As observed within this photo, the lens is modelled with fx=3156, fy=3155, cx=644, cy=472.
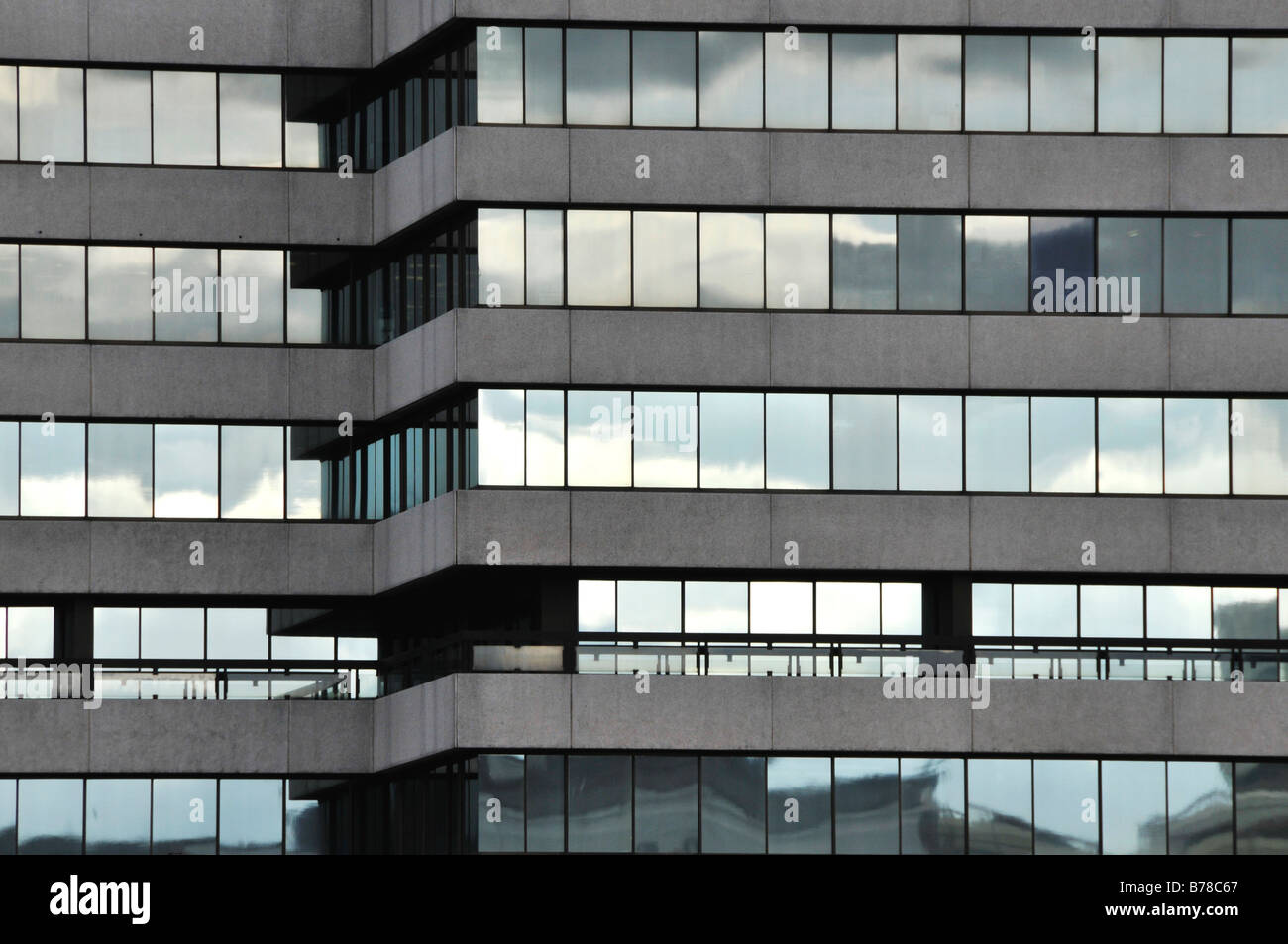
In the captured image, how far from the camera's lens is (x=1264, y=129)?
6719 cm

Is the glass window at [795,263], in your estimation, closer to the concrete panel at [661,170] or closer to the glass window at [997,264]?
the concrete panel at [661,170]

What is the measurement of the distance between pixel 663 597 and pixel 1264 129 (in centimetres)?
1628

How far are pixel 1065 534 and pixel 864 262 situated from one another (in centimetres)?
707

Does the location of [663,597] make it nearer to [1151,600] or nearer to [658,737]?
[658,737]

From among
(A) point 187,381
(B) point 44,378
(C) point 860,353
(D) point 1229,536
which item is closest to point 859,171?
(C) point 860,353

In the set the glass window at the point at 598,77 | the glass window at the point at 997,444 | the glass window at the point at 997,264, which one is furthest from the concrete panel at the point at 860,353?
the glass window at the point at 598,77

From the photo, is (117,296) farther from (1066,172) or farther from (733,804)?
(1066,172)

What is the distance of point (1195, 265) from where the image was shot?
66.9m

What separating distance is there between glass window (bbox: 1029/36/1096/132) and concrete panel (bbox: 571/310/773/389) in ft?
24.7
